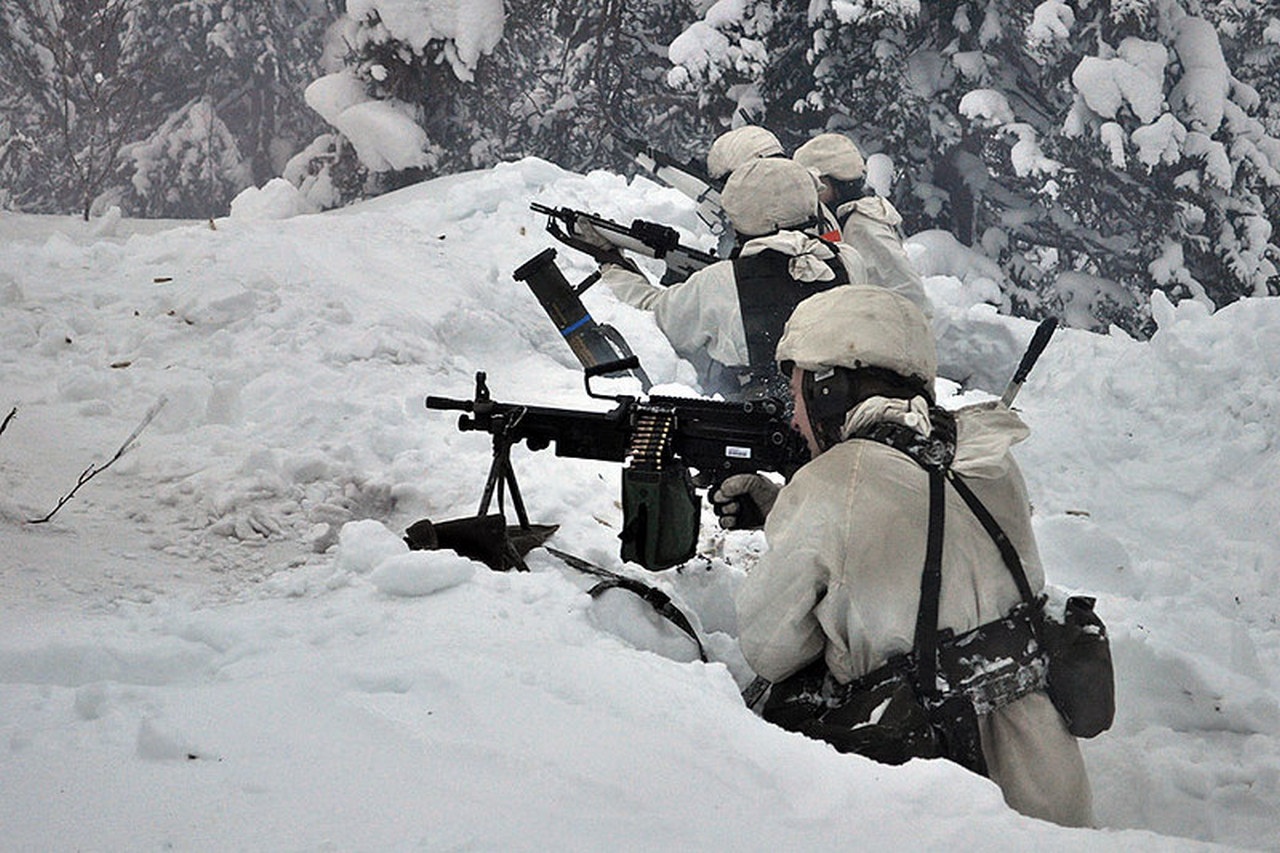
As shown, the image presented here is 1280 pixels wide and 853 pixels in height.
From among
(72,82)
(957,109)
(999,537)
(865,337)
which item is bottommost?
(72,82)

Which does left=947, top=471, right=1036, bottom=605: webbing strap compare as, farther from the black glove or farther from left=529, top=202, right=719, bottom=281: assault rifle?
left=529, top=202, right=719, bottom=281: assault rifle

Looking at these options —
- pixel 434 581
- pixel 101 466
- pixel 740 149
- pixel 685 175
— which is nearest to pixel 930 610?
pixel 434 581

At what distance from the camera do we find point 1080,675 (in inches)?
105

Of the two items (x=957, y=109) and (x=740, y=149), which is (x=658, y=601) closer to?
(x=740, y=149)

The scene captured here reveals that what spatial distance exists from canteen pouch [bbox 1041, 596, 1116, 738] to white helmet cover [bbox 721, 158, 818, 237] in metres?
2.87

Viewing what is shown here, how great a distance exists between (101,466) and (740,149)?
439cm

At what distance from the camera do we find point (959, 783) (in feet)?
6.41

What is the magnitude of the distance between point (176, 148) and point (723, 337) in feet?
64.4

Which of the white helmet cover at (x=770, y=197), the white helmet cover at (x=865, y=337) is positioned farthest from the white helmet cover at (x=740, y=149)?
the white helmet cover at (x=865, y=337)

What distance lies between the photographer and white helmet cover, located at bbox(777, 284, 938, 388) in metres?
2.76

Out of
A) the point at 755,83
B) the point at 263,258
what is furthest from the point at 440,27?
the point at 263,258

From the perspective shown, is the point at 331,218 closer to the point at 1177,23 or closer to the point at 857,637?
the point at 857,637

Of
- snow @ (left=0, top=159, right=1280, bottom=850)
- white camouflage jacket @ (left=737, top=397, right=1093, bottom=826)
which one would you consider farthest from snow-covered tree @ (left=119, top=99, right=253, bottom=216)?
white camouflage jacket @ (left=737, top=397, right=1093, bottom=826)

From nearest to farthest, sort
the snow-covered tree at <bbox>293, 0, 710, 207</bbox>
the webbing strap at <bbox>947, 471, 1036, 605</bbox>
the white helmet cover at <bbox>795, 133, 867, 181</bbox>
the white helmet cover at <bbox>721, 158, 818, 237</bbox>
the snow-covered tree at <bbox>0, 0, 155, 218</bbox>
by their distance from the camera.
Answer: the webbing strap at <bbox>947, 471, 1036, 605</bbox> → the white helmet cover at <bbox>721, 158, 818, 237</bbox> → the white helmet cover at <bbox>795, 133, 867, 181</bbox> → the snow-covered tree at <bbox>293, 0, 710, 207</bbox> → the snow-covered tree at <bbox>0, 0, 155, 218</bbox>
